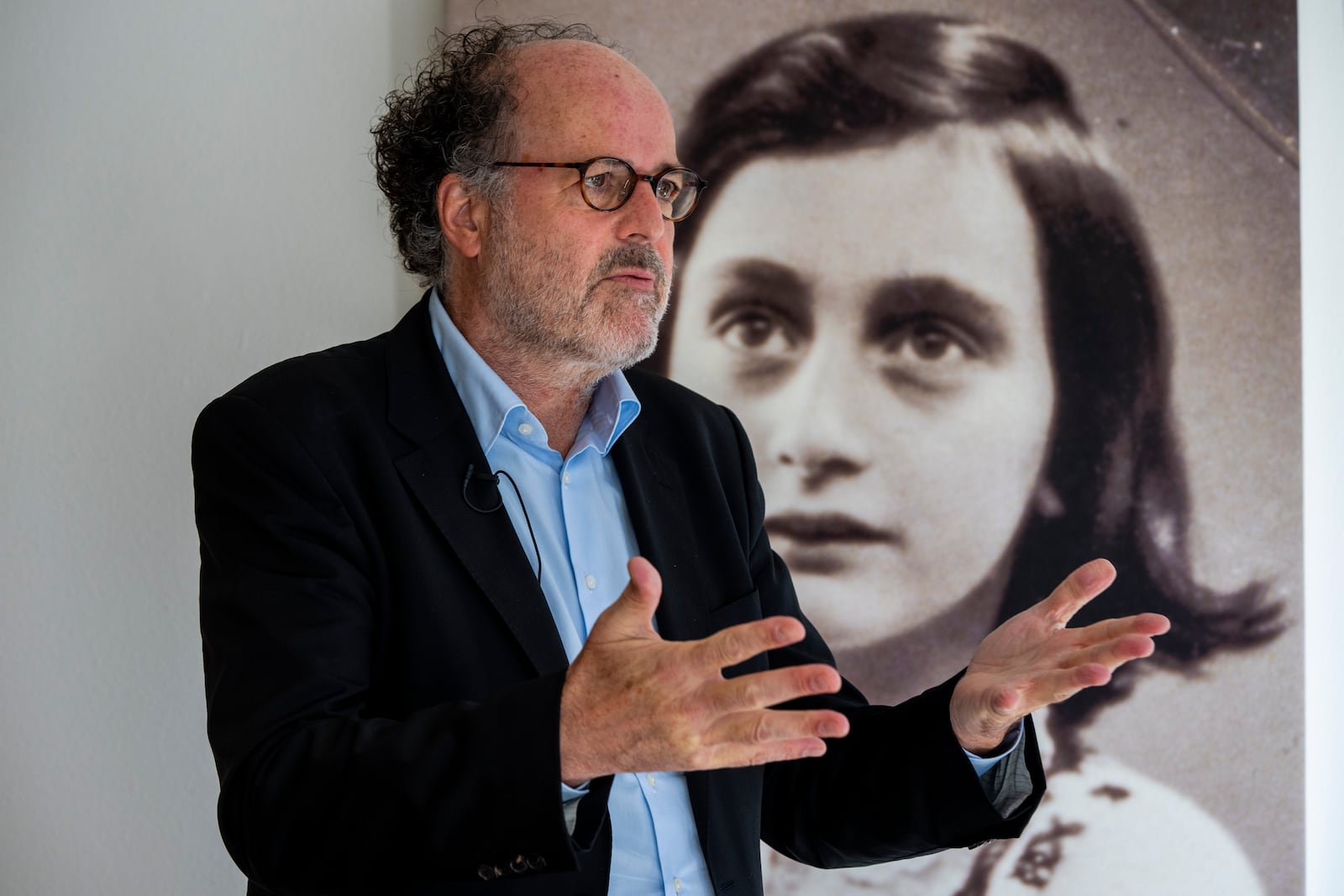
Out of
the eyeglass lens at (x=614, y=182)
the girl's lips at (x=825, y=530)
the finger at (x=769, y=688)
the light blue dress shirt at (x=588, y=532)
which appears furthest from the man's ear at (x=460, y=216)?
the finger at (x=769, y=688)

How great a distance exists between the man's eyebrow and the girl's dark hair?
0.39 feet

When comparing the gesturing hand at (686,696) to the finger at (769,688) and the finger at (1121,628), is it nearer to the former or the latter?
the finger at (769,688)

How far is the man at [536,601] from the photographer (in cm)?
127

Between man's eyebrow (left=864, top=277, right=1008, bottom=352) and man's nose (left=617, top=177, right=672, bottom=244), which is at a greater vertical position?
man's nose (left=617, top=177, right=672, bottom=244)

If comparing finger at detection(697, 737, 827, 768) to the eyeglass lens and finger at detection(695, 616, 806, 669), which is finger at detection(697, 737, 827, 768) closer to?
finger at detection(695, 616, 806, 669)

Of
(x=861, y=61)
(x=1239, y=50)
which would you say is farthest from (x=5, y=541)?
(x=1239, y=50)

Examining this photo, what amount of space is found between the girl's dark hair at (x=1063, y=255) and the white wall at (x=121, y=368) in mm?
891

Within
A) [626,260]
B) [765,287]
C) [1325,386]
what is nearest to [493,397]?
[626,260]

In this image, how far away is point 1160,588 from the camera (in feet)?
7.82

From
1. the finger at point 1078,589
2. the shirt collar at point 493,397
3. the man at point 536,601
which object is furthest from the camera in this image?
the shirt collar at point 493,397

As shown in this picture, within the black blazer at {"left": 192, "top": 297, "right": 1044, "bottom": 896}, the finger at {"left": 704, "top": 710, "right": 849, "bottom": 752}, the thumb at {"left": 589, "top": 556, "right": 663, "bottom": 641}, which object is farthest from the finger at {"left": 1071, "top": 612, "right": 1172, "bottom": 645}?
the thumb at {"left": 589, "top": 556, "right": 663, "bottom": 641}

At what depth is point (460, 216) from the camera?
6.68ft

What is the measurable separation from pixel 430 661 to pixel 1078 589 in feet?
2.91

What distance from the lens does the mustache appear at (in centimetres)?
192
